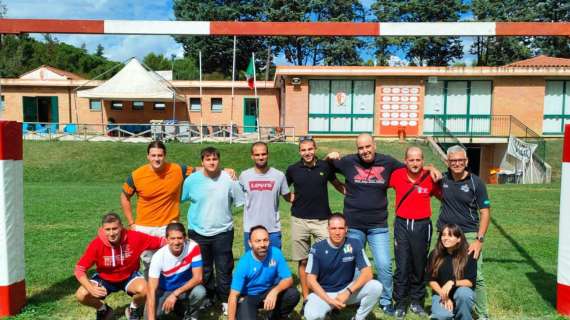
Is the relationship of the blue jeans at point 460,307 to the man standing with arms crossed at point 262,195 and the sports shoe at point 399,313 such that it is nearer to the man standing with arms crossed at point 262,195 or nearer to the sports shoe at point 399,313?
the sports shoe at point 399,313

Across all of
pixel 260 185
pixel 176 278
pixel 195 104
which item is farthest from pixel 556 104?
pixel 176 278

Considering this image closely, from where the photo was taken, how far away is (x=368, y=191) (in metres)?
4.89

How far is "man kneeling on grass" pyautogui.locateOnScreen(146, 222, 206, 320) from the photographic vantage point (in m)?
4.38

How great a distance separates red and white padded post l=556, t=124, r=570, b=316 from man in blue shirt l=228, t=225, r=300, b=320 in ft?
8.90

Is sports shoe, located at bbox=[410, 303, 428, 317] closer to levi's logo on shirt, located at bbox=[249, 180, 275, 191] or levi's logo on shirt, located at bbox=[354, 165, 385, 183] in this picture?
levi's logo on shirt, located at bbox=[354, 165, 385, 183]

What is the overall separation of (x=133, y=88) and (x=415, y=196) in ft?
65.7

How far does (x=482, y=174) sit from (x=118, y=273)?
21.5 m

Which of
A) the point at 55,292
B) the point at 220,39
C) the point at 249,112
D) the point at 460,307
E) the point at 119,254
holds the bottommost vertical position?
the point at 55,292

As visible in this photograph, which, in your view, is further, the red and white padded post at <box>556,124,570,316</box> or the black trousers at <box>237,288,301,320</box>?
the red and white padded post at <box>556,124,570,316</box>

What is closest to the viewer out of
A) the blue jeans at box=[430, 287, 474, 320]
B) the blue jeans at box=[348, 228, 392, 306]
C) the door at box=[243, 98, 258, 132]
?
the blue jeans at box=[430, 287, 474, 320]

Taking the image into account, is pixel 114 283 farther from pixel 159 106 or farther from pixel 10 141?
pixel 159 106

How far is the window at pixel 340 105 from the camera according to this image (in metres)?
23.4

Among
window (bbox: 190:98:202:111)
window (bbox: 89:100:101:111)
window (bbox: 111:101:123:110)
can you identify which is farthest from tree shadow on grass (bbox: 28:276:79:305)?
window (bbox: 89:100:101:111)

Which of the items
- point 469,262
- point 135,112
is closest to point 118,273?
point 469,262
